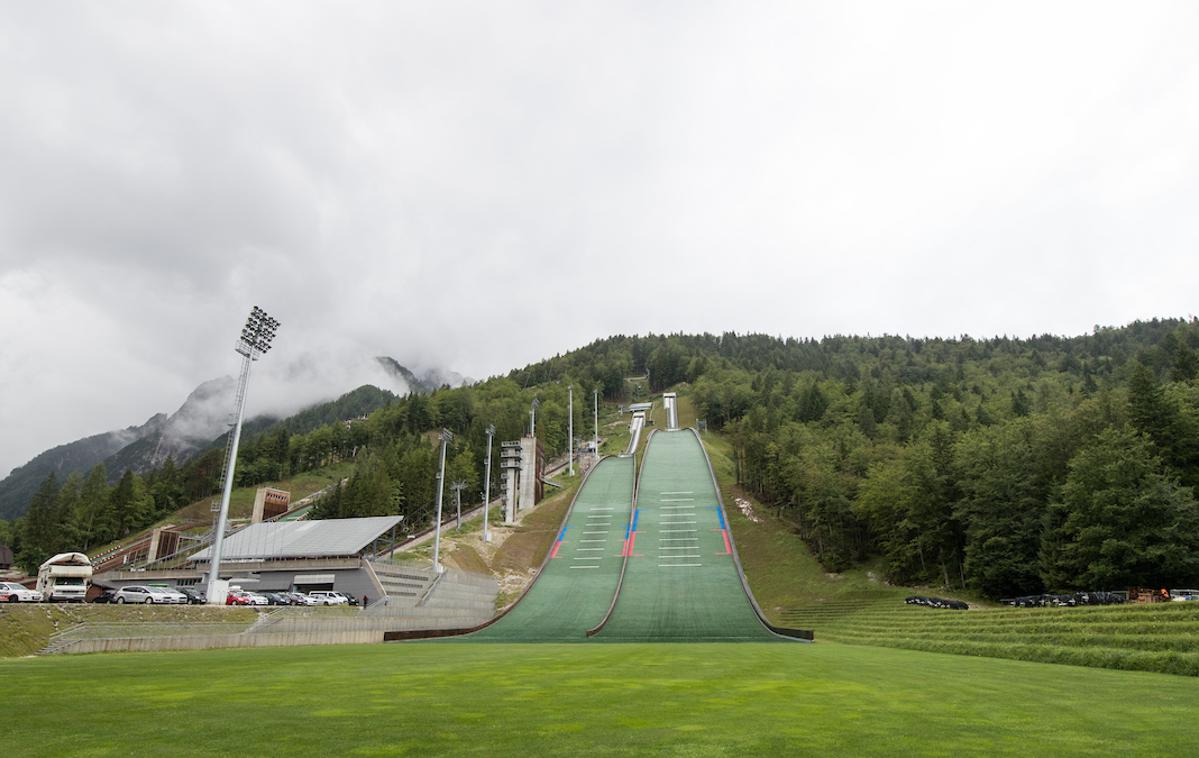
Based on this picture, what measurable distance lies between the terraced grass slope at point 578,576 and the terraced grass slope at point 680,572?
4.85 ft

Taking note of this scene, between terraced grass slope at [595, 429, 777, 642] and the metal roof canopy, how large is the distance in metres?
19.6

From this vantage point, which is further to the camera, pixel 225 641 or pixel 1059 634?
pixel 225 641

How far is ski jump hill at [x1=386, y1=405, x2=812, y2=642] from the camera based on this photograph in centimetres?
3784

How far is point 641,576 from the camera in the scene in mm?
49781

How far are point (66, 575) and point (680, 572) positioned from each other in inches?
1573

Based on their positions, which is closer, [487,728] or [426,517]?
[487,728]

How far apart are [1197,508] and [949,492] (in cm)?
1432

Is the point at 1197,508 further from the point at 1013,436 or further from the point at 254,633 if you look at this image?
the point at 254,633

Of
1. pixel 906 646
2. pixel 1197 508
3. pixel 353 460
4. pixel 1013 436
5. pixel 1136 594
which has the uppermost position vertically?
pixel 353 460

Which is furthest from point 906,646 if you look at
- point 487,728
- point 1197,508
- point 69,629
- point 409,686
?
point 69,629

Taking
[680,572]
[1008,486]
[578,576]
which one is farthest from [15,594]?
[1008,486]

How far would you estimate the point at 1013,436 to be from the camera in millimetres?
43688

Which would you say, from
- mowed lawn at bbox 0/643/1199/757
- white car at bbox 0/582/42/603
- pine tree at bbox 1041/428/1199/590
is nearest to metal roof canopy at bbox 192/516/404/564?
white car at bbox 0/582/42/603

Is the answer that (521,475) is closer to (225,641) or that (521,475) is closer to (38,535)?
(225,641)
